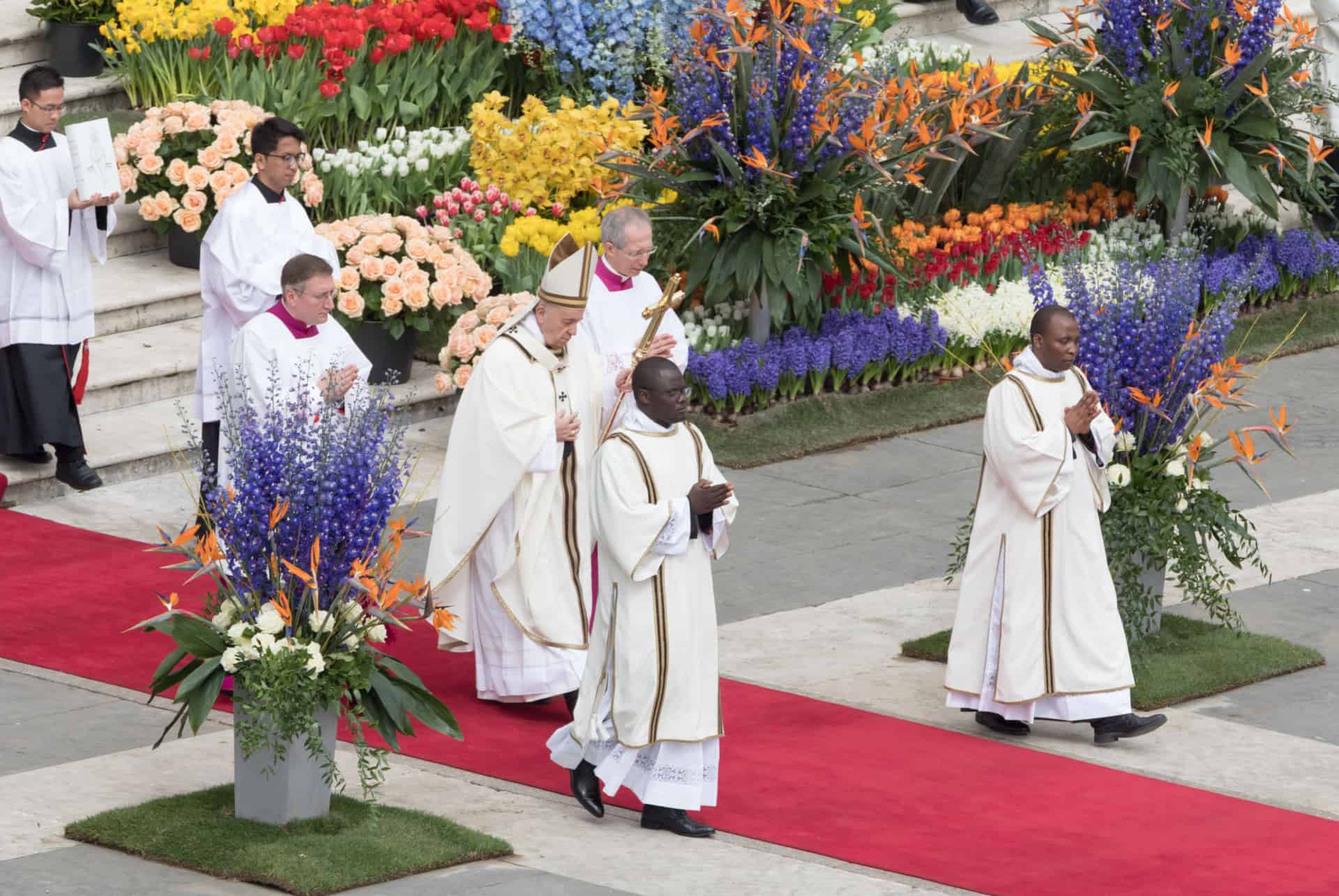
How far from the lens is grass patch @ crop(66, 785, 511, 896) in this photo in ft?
23.6

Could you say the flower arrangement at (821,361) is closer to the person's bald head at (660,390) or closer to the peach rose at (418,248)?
the peach rose at (418,248)

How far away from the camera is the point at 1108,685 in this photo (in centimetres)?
889

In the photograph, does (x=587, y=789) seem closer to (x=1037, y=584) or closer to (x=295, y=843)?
(x=295, y=843)

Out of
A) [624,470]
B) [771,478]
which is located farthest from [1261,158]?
[624,470]

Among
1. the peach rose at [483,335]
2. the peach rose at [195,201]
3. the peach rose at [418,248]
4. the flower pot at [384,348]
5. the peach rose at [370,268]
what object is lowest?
the flower pot at [384,348]

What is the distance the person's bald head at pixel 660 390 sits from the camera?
7797mm

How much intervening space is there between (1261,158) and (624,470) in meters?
8.39

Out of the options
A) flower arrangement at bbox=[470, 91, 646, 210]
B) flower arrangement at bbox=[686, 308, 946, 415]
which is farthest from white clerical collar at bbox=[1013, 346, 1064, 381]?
flower arrangement at bbox=[470, 91, 646, 210]

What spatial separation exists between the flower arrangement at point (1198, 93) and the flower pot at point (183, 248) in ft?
17.4

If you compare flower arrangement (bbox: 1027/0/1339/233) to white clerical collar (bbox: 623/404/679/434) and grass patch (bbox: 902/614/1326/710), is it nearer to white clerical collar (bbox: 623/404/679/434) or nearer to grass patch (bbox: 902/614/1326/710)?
grass patch (bbox: 902/614/1326/710)

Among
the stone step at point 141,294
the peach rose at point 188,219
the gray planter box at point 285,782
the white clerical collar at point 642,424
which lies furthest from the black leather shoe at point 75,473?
the white clerical collar at point 642,424

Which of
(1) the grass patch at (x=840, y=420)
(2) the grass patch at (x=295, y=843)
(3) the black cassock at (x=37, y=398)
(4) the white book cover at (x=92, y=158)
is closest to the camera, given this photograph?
(2) the grass patch at (x=295, y=843)

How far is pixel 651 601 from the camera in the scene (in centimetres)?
787

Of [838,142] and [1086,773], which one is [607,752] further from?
[838,142]
